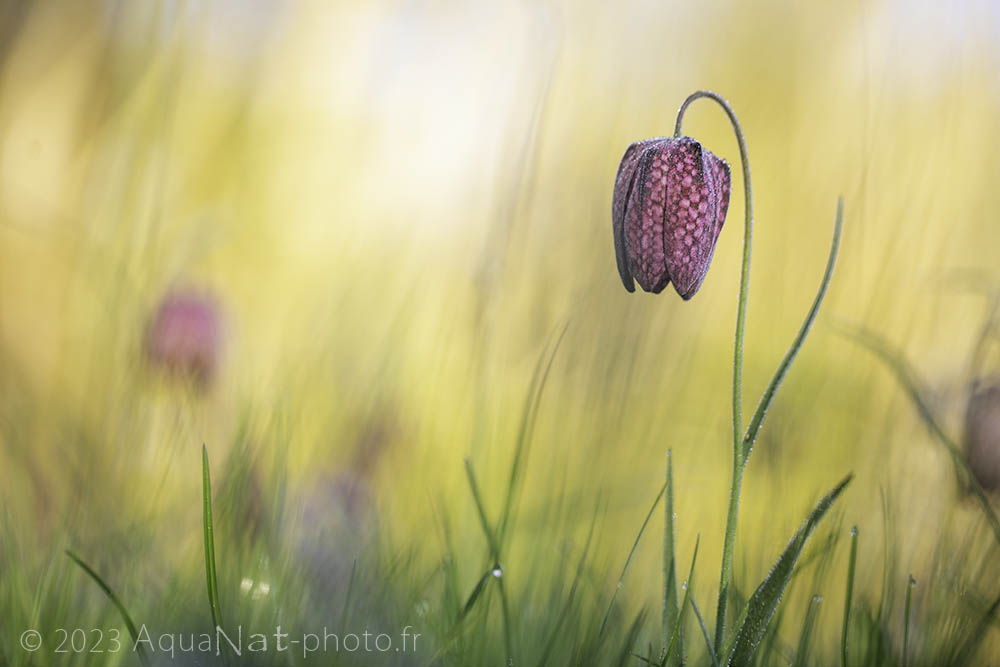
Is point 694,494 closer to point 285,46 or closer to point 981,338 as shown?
point 981,338

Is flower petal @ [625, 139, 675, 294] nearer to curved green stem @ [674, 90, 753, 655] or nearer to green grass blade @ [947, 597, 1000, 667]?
curved green stem @ [674, 90, 753, 655]

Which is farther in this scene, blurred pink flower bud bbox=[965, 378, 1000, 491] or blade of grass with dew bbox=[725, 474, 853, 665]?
blurred pink flower bud bbox=[965, 378, 1000, 491]

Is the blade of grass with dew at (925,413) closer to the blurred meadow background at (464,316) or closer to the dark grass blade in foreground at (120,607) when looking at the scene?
the blurred meadow background at (464,316)

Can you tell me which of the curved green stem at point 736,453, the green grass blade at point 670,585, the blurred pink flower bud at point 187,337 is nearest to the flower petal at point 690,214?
the curved green stem at point 736,453

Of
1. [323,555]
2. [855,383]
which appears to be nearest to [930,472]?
[855,383]

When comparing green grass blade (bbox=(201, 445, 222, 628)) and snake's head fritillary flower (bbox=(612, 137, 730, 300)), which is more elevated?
snake's head fritillary flower (bbox=(612, 137, 730, 300))

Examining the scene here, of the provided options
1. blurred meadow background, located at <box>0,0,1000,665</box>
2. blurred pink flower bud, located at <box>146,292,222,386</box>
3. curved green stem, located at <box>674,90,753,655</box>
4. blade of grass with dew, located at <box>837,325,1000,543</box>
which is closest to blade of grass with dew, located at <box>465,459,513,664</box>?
blurred meadow background, located at <box>0,0,1000,665</box>

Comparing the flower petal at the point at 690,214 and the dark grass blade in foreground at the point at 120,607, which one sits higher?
the flower petal at the point at 690,214
